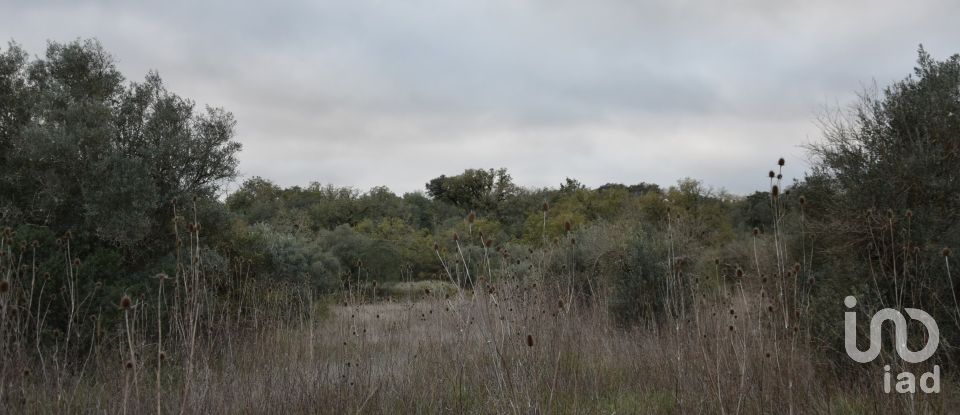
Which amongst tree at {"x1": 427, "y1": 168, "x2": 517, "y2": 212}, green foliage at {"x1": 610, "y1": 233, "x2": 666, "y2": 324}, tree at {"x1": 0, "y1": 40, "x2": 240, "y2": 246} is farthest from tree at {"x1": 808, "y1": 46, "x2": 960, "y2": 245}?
tree at {"x1": 427, "y1": 168, "x2": 517, "y2": 212}

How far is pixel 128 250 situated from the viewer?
31.4 ft

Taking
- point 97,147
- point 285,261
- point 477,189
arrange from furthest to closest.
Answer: point 477,189, point 285,261, point 97,147

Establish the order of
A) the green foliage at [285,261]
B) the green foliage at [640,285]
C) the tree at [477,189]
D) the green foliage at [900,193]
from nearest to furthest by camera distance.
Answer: the green foliage at [900,193] < the green foliage at [640,285] < the green foliage at [285,261] < the tree at [477,189]

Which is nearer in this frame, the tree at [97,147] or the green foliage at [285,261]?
the tree at [97,147]

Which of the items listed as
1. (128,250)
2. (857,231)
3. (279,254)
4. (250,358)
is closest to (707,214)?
(279,254)

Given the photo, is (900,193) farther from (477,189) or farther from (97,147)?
(477,189)

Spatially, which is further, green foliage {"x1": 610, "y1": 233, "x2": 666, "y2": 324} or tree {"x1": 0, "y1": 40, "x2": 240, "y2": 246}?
green foliage {"x1": 610, "y1": 233, "x2": 666, "y2": 324}

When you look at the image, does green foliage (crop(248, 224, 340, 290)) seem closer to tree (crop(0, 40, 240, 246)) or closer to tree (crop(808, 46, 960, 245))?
tree (crop(0, 40, 240, 246))

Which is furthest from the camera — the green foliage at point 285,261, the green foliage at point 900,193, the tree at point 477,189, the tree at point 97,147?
the tree at point 477,189

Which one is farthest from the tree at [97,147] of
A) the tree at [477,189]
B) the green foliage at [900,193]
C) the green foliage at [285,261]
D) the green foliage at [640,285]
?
the tree at [477,189]

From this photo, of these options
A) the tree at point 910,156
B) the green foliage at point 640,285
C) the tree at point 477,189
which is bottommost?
the green foliage at point 640,285

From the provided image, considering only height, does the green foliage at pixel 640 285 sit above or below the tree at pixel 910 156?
below

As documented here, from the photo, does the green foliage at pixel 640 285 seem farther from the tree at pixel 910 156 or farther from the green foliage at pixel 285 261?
the green foliage at pixel 285 261

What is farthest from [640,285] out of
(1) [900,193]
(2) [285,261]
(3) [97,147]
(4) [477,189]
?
(4) [477,189]
